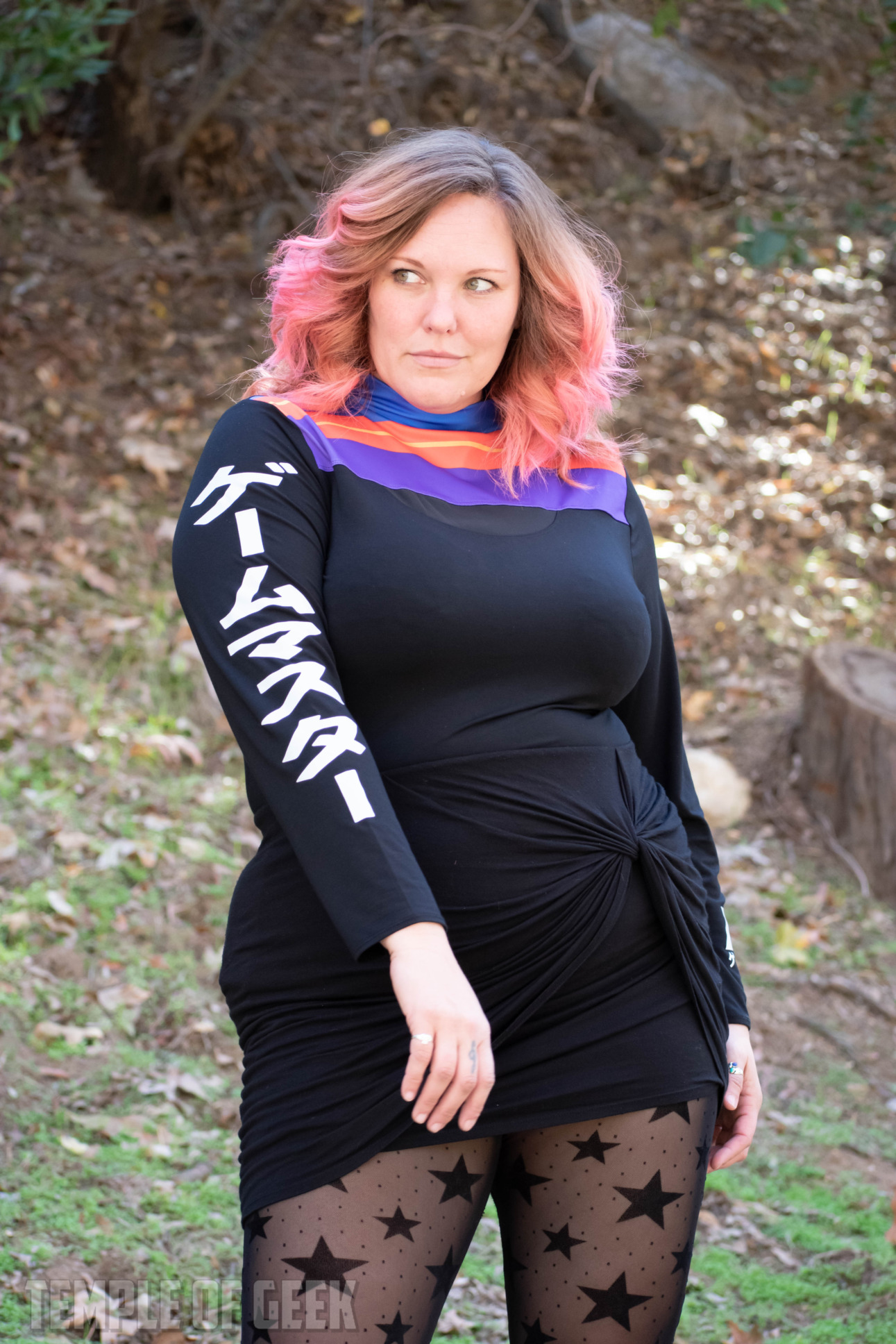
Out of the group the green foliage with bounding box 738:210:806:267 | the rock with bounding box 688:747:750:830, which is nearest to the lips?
the rock with bounding box 688:747:750:830

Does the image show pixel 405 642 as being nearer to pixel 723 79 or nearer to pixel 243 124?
pixel 243 124

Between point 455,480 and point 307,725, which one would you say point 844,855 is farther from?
point 307,725

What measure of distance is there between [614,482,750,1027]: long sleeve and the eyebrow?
0.42m

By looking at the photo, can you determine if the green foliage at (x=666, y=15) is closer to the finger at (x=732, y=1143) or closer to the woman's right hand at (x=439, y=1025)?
the finger at (x=732, y=1143)

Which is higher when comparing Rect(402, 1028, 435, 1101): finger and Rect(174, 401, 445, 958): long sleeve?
Rect(174, 401, 445, 958): long sleeve

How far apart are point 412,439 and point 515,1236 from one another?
120 centimetres

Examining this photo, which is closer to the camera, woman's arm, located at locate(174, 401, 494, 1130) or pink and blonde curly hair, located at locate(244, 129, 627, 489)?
woman's arm, located at locate(174, 401, 494, 1130)

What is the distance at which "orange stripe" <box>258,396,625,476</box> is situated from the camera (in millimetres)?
1840

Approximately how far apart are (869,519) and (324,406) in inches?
235

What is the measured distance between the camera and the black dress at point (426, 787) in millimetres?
1562

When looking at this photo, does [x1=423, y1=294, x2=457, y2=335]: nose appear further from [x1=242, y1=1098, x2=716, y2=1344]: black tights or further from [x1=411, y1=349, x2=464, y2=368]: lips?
[x1=242, y1=1098, x2=716, y2=1344]: black tights

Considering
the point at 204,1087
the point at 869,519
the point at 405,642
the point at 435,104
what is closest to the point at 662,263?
the point at 435,104

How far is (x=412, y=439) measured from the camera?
1912 mm

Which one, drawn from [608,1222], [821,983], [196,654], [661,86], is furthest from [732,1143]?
[661,86]
